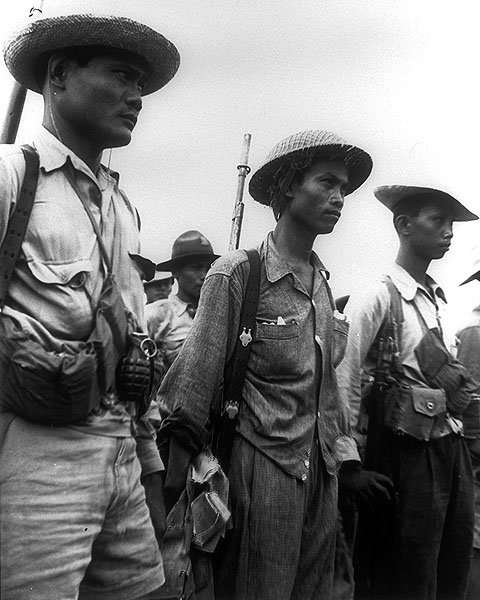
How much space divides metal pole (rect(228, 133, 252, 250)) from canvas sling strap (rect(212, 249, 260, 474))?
17.7 feet

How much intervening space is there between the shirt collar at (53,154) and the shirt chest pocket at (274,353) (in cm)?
82

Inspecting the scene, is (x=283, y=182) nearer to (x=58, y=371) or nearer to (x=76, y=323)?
(x=76, y=323)

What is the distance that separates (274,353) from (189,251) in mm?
3298

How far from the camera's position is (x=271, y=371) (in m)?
2.32

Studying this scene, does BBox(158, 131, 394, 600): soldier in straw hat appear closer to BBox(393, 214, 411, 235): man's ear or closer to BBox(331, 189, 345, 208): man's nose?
BBox(331, 189, 345, 208): man's nose

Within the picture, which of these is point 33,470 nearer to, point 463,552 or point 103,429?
point 103,429

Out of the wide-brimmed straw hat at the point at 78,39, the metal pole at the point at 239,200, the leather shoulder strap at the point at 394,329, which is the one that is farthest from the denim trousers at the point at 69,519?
the metal pole at the point at 239,200

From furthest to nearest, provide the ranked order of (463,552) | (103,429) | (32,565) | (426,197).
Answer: (426,197) → (463,552) → (103,429) → (32,565)

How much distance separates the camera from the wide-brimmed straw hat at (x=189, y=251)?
5469mm

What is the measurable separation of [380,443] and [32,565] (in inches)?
73.9

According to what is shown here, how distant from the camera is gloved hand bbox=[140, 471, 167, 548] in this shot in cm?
203

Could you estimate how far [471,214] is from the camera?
11.2ft

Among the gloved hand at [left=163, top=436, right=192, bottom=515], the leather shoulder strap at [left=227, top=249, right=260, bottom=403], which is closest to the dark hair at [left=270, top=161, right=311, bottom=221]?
the leather shoulder strap at [left=227, top=249, right=260, bottom=403]

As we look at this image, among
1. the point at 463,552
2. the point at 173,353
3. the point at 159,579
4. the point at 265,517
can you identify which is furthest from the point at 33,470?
the point at 173,353
